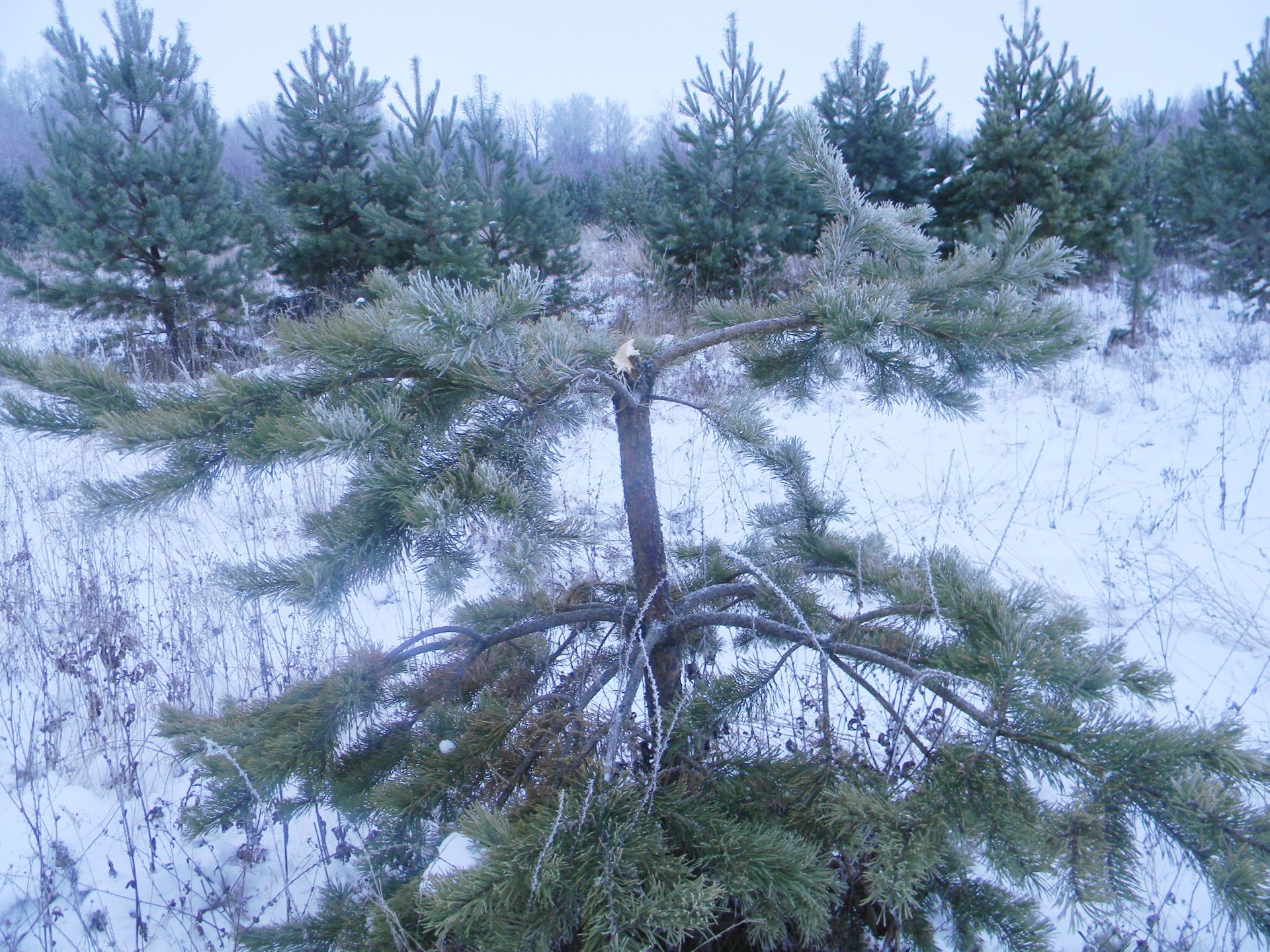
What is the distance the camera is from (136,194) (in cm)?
829

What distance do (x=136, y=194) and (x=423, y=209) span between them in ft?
10.4

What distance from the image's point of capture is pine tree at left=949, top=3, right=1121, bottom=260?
10000 millimetres

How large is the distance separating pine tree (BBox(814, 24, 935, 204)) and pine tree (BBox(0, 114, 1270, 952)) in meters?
10.4

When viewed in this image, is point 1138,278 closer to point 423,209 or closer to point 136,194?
point 423,209

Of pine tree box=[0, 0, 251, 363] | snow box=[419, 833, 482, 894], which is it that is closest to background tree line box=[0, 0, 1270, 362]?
pine tree box=[0, 0, 251, 363]

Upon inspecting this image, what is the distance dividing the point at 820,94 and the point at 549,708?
11.9 meters

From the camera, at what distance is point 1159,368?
7.26 meters

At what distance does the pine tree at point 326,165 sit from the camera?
9008 mm

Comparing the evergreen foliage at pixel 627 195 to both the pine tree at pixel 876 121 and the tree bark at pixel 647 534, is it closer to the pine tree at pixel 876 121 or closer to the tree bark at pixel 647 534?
the pine tree at pixel 876 121

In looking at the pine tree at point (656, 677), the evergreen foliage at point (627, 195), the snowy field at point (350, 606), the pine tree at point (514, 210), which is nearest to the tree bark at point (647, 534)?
the pine tree at point (656, 677)

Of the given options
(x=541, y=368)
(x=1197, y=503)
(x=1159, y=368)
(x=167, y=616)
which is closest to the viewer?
(x=541, y=368)

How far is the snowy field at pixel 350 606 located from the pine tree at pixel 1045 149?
164 inches

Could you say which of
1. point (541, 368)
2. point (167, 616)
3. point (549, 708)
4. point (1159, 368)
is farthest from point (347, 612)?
point (1159, 368)

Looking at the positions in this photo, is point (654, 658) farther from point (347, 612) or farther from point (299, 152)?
point (299, 152)
